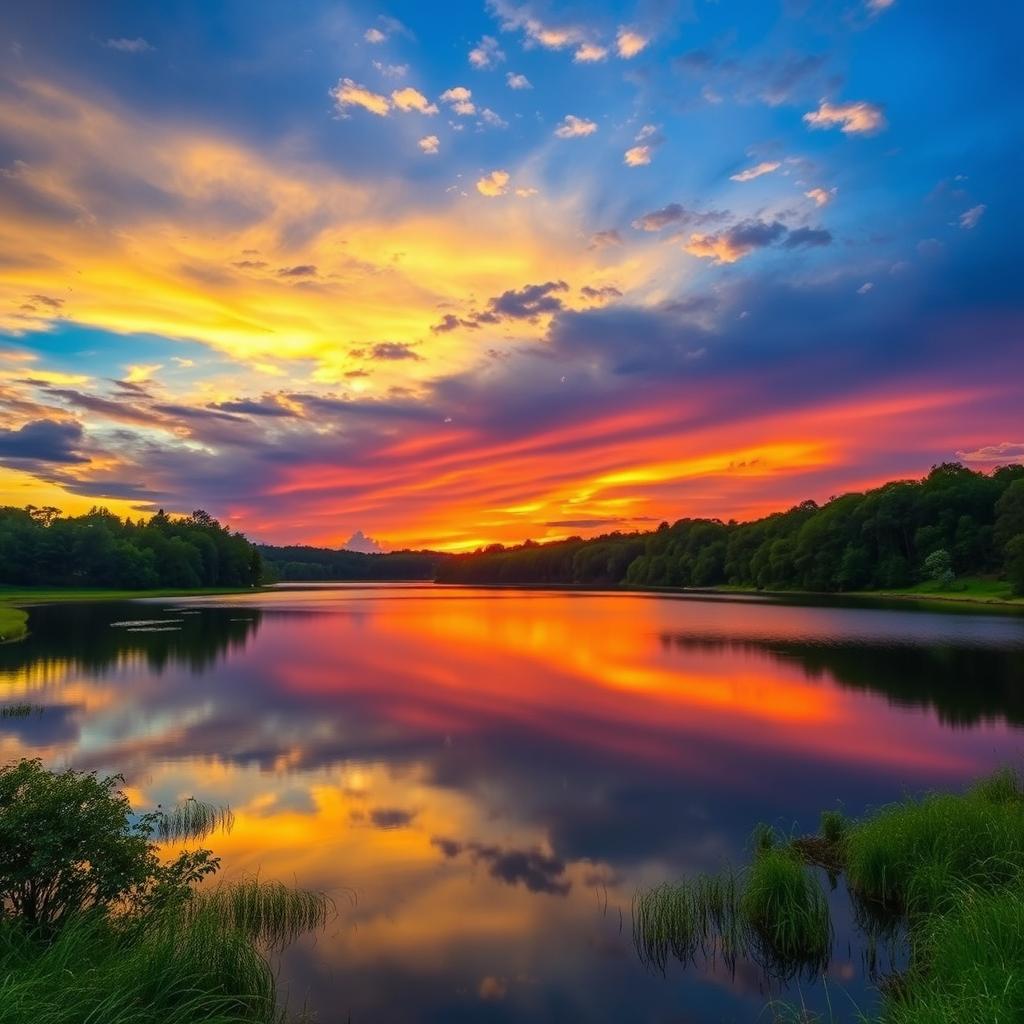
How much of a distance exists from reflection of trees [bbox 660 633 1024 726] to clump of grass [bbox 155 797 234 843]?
24.6 m

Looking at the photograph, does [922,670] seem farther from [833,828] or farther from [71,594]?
[71,594]

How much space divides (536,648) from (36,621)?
47.9m

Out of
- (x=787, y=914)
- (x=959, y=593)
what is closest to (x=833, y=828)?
(x=787, y=914)

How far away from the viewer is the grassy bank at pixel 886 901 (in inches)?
340

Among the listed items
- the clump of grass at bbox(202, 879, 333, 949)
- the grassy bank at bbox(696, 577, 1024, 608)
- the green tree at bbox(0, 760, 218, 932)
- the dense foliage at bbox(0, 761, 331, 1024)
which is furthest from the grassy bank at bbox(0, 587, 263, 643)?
the grassy bank at bbox(696, 577, 1024, 608)

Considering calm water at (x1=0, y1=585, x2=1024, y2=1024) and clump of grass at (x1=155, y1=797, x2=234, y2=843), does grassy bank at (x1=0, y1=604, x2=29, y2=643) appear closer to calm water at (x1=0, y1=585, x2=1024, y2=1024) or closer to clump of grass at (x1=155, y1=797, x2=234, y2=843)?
calm water at (x1=0, y1=585, x2=1024, y2=1024)

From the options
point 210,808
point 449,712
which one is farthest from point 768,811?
point 449,712

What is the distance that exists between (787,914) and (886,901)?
199cm

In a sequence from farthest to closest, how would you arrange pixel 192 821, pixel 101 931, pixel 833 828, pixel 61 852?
1. pixel 192 821
2. pixel 833 828
3. pixel 61 852
4. pixel 101 931

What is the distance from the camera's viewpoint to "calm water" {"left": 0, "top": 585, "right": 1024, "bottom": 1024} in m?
10.5

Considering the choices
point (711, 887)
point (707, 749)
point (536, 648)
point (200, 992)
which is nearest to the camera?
point (200, 992)

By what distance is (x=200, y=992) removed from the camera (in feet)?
24.9

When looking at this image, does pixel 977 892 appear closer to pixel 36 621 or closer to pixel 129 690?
pixel 129 690

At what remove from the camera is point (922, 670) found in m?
39.4
